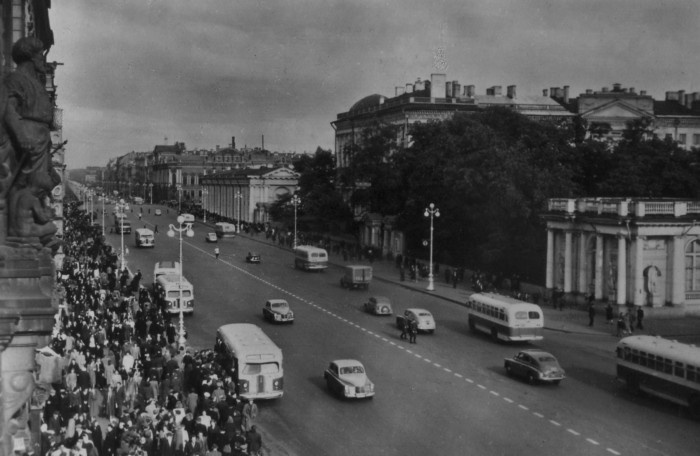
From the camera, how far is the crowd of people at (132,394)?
61.8ft

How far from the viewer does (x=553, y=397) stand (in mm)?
28547

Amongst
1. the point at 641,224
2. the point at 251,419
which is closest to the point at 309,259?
the point at 641,224

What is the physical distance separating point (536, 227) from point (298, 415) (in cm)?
3337

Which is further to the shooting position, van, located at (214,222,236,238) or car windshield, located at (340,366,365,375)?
Answer: van, located at (214,222,236,238)

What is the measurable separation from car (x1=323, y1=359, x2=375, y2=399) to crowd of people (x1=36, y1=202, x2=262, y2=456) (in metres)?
3.19

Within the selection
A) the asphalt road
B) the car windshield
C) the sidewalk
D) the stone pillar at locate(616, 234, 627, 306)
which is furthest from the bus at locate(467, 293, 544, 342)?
the car windshield

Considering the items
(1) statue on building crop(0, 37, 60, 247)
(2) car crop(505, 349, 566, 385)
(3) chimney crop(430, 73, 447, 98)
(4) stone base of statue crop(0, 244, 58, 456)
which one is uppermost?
(3) chimney crop(430, 73, 447, 98)

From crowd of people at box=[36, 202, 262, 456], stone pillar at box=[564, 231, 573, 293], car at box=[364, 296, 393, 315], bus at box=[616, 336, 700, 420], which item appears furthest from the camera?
stone pillar at box=[564, 231, 573, 293]

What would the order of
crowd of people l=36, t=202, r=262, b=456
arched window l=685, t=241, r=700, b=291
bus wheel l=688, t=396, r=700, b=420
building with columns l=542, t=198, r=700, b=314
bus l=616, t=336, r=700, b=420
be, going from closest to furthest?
crowd of people l=36, t=202, r=262, b=456 → bus wheel l=688, t=396, r=700, b=420 → bus l=616, t=336, r=700, b=420 → building with columns l=542, t=198, r=700, b=314 → arched window l=685, t=241, r=700, b=291

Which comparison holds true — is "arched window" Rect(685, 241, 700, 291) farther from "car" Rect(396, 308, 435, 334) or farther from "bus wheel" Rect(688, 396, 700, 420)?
"bus wheel" Rect(688, 396, 700, 420)

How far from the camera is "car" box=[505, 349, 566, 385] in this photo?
29969mm

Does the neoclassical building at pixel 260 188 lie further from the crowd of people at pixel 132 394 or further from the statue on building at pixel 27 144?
the statue on building at pixel 27 144

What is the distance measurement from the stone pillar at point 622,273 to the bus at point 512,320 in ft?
31.4

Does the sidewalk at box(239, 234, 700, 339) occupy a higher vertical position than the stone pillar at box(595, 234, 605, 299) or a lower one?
lower
